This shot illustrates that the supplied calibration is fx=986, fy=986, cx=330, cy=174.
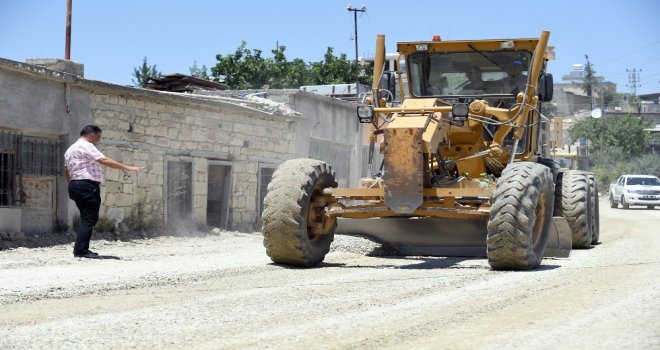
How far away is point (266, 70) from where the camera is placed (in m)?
50.3

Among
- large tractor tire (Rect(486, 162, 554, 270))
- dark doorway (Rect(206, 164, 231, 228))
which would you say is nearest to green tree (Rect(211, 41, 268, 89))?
dark doorway (Rect(206, 164, 231, 228))

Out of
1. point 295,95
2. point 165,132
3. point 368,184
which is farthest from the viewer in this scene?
point 295,95

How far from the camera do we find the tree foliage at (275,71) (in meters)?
50.0

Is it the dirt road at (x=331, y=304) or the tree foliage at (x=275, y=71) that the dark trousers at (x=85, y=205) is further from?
the tree foliage at (x=275, y=71)

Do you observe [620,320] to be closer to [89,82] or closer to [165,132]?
[89,82]

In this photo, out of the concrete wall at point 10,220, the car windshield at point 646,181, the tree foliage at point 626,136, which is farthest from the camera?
the tree foliage at point 626,136

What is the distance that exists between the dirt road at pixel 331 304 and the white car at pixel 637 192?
98.4 feet

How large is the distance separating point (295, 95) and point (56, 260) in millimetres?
12468

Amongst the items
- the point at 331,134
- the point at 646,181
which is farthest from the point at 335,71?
the point at 331,134

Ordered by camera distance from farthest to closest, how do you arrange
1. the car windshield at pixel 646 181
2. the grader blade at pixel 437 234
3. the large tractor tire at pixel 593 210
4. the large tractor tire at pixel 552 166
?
1. the car windshield at pixel 646 181
2. the large tractor tire at pixel 593 210
3. the large tractor tire at pixel 552 166
4. the grader blade at pixel 437 234

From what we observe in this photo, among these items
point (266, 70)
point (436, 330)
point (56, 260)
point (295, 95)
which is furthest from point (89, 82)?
point (266, 70)

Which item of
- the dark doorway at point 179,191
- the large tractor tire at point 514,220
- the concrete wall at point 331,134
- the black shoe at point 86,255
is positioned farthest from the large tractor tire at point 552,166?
the concrete wall at point 331,134

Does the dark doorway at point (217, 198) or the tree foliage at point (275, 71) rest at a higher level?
the tree foliage at point (275, 71)

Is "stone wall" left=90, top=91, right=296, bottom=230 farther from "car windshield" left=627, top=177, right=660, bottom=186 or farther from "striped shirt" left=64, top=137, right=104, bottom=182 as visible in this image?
"car windshield" left=627, top=177, right=660, bottom=186
